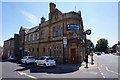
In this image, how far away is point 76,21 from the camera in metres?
17.8

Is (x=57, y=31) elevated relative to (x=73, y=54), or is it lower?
elevated

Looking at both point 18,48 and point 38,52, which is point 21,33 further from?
point 38,52

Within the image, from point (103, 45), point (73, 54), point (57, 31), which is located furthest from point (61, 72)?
point (103, 45)

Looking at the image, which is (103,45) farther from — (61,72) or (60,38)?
(61,72)

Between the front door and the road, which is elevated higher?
the front door

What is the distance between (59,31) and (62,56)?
5.47 meters

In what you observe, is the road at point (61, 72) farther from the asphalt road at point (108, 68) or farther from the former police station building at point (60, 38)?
the former police station building at point (60, 38)

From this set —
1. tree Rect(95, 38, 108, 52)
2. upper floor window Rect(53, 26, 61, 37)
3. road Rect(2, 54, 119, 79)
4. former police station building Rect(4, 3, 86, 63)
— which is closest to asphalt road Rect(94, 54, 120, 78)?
road Rect(2, 54, 119, 79)

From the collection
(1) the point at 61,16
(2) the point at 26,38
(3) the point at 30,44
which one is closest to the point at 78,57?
(1) the point at 61,16

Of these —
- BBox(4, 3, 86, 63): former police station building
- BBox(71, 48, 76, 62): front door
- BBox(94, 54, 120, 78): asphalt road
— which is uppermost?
BBox(4, 3, 86, 63): former police station building

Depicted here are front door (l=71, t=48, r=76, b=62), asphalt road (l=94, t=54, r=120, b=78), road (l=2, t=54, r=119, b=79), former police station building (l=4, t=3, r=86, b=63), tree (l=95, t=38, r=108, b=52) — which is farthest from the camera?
tree (l=95, t=38, r=108, b=52)

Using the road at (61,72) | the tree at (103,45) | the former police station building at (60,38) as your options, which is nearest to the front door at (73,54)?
the former police station building at (60,38)

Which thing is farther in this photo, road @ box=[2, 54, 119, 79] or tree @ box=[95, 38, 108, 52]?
tree @ box=[95, 38, 108, 52]

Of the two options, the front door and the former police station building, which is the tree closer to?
the former police station building
